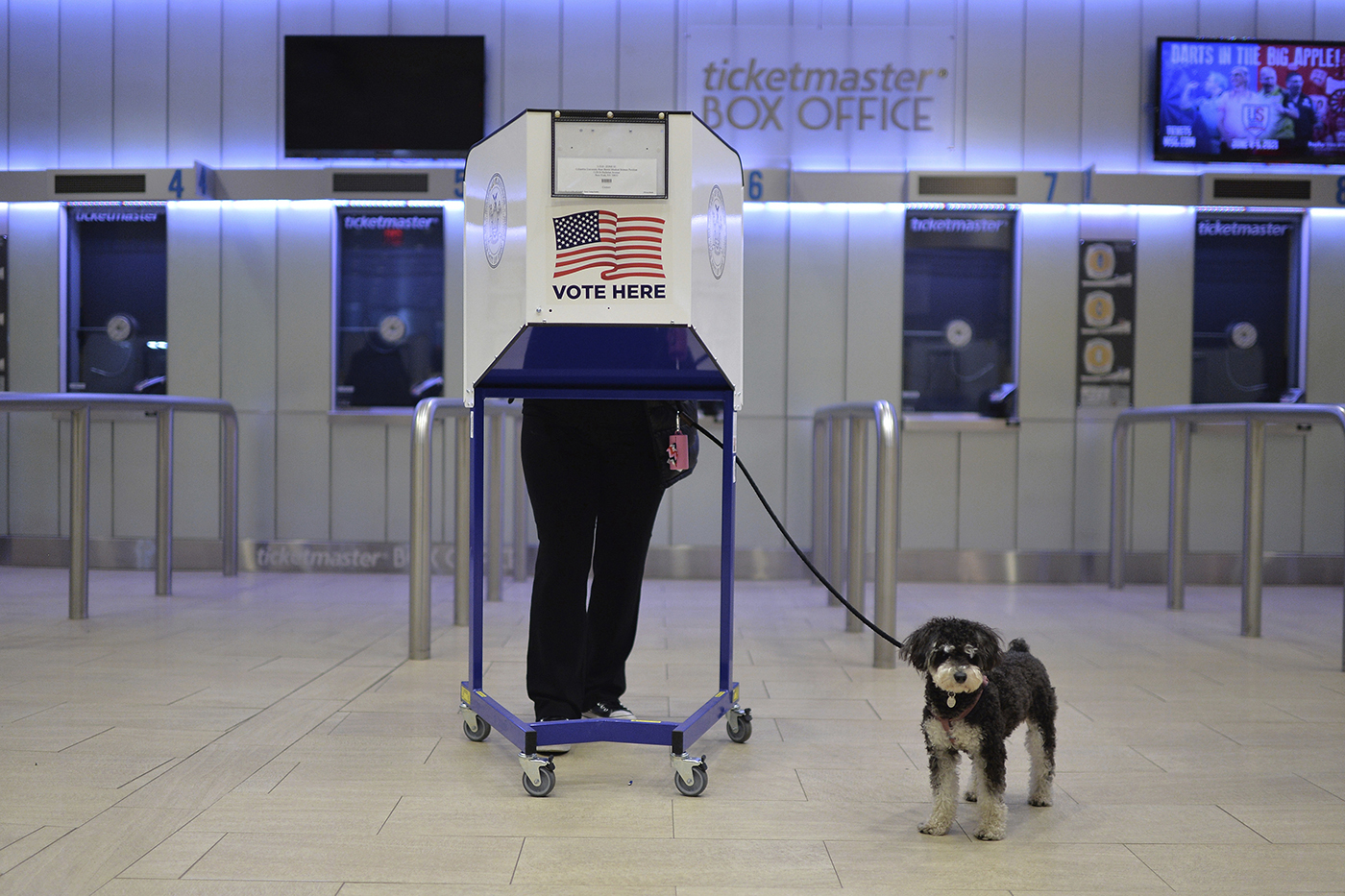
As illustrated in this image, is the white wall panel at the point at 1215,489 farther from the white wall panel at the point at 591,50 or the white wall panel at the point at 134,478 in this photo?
the white wall panel at the point at 134,478

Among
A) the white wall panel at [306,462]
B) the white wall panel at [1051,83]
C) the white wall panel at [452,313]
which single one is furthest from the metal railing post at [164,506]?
the white wall panel at [1051,83]

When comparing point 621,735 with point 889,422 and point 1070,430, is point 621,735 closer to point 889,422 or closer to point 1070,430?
point 889,422

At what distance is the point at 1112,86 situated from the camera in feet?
19.0

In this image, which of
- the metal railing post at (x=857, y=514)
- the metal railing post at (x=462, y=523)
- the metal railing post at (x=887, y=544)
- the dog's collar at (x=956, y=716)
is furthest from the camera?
the metal railing post at (x=462, y=523)

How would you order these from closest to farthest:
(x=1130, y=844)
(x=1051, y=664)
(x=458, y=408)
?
1. (x=1130, y=844)
2. (x=1051, y=664)
3. (x=458, y=408)

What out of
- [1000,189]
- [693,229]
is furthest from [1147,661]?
[1000,189]

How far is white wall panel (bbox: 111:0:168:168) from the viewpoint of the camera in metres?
5.92

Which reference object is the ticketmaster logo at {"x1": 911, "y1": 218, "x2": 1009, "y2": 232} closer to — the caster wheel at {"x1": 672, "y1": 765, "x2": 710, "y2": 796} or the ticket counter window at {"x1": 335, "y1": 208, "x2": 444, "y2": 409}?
the ticket counter window at {"x1": 335, "y1": 208, "x2": 444, "y2": 409}

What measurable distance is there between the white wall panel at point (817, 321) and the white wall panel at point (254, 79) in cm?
310

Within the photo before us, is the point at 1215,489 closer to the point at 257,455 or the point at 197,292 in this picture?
the point at 257,455

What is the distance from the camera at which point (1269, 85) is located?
5.71 meters

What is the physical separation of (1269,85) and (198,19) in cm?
616

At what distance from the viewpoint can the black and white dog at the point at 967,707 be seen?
179cm

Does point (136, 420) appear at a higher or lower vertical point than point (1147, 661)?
higher
